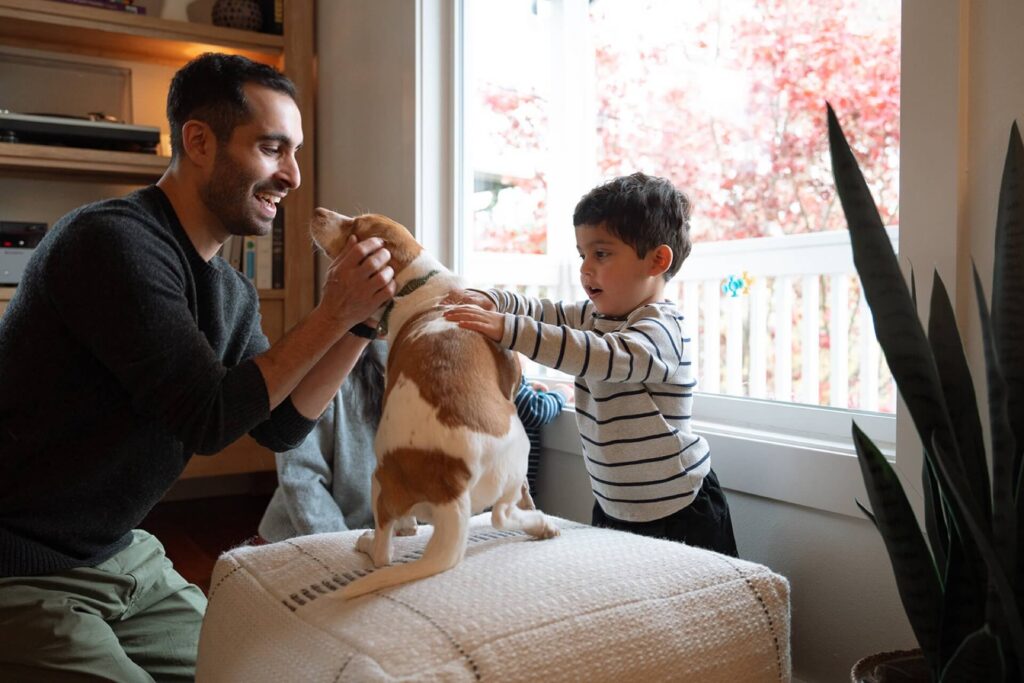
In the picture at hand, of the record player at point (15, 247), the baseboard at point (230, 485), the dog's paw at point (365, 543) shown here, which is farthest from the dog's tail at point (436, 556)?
the baseboard at point (230, 485)

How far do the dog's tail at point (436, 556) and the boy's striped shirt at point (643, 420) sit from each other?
372 millimetres

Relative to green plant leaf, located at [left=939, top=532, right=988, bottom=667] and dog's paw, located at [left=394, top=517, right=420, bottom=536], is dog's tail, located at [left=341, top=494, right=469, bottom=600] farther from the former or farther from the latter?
green plant leaf, located at [left=939, top=532, right=988, bottom=667]

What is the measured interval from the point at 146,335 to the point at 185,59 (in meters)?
2.33

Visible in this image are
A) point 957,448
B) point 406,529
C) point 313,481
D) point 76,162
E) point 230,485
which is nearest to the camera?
point 957,448

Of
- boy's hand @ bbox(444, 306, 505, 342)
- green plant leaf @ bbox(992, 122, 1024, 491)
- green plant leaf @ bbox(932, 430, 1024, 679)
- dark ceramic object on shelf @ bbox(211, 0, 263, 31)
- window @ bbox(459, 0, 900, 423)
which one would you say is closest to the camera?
green plant leaf @ bbox(932, 430, 1024, 679)

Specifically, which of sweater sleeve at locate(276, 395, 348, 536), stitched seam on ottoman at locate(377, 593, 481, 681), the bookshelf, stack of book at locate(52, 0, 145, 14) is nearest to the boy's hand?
stitched seam on ottoman at locate(377, 593, 481, 681)

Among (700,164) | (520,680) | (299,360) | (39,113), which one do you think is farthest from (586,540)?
(39,113)

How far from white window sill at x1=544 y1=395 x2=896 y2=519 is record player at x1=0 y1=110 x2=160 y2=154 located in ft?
6.11

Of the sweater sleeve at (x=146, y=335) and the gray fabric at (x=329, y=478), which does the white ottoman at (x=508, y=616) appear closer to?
the sweater sleeve at (x=146, y=335)

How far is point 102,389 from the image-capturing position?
1252 mm

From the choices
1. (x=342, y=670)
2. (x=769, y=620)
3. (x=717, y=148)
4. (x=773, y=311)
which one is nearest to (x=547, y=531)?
(x=769, y=620)

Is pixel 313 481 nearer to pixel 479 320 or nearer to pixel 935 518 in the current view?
pixel 479 320

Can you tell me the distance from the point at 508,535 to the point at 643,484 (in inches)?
12.6

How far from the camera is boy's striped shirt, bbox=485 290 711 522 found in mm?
1323
